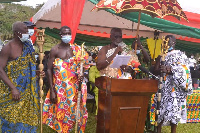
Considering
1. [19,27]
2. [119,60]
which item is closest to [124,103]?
[119,60]

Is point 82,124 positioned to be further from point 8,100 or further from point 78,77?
point 8,100

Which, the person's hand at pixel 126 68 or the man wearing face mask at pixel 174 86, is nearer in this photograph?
the person's hand at pixel 126 68

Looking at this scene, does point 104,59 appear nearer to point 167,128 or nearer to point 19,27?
point 19,27

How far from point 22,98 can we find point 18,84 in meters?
0.20

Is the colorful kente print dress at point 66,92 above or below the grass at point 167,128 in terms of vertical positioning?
above

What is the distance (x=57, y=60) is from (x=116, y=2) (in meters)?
1.30

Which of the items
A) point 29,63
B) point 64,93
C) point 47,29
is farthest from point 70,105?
point 47,29

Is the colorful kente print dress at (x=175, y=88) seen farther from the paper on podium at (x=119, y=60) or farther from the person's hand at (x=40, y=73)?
the person's hand at (x=40, y=73)

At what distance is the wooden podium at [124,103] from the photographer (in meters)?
2.85

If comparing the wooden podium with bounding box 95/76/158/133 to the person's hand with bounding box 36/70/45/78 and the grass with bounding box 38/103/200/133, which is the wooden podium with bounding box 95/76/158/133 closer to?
the person's hand with bounding box 36/70/45/78

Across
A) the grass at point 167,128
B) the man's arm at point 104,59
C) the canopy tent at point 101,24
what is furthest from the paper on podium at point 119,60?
the grass at point 167,128

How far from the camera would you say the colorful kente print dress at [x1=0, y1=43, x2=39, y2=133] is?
2980 mm

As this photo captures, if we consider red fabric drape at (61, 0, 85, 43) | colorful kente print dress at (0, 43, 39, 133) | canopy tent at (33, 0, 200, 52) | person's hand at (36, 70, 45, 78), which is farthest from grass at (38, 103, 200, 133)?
canopy tent at (33, 0, 200, 52)

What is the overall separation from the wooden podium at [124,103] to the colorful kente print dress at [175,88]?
0.74 metres
